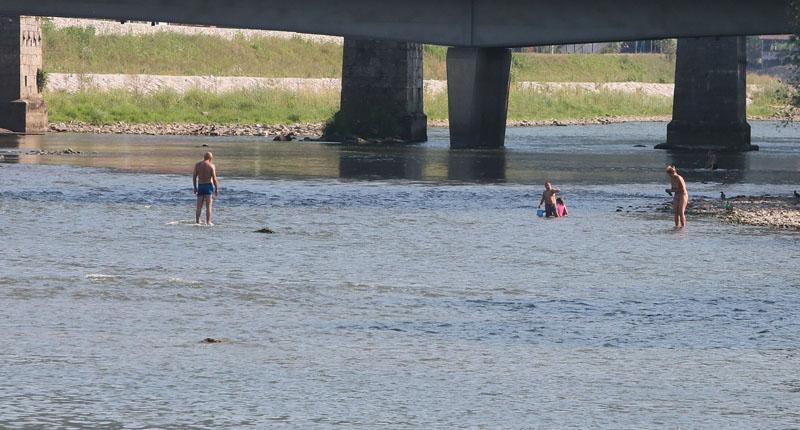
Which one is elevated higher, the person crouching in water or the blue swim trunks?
the blue swim trunks

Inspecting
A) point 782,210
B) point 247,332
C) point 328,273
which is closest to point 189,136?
point 782,210

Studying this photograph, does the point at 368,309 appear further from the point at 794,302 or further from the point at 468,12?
the point at 468,12

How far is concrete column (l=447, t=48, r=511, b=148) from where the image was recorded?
278ft

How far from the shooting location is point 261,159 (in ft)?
255

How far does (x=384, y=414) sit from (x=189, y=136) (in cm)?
8717

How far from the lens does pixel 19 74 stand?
3962 inches

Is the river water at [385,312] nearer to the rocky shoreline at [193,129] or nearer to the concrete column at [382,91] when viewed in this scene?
the concrete column at [382,91]

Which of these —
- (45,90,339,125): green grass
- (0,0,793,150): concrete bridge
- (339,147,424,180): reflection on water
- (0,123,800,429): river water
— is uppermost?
(0,0,793,150): concrete bridge

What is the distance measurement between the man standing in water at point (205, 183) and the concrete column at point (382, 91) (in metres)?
56.2

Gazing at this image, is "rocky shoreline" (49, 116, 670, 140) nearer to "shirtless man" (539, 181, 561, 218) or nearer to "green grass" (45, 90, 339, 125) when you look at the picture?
"green grass" (45, 90, 339, 125)

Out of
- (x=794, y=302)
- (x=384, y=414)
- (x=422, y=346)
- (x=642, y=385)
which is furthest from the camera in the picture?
(x=794, y=302)

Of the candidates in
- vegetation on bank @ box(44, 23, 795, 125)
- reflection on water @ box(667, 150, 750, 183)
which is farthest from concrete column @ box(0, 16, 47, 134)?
reflection on water @ box(667, 150, 750, 183)

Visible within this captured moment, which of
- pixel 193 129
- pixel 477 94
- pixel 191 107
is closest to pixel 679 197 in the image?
pixel 477 94

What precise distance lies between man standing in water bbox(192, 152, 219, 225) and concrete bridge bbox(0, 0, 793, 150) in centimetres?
3514
